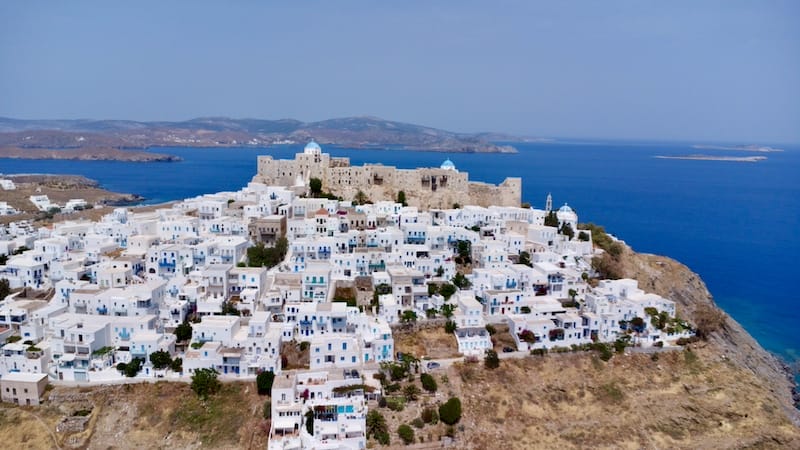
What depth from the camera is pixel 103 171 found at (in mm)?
114375

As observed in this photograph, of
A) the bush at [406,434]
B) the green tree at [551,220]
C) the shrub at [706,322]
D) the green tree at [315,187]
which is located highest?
the green tree at [315,187]

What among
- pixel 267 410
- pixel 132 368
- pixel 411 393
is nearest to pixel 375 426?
pixel 411 393

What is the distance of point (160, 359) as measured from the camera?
24844 mm

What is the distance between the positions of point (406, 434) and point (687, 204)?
76.1 meters

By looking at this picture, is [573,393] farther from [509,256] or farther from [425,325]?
[509,256]

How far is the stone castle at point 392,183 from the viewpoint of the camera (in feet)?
147

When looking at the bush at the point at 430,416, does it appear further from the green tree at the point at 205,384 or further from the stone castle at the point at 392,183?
the stone castle at the point at 392,183

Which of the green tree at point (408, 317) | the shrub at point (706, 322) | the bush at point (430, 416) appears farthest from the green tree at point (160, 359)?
the shrub at point (706, 322)

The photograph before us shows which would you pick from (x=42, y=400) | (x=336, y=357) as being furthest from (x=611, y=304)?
(x=42, y=400)

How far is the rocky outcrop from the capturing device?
1208 inches

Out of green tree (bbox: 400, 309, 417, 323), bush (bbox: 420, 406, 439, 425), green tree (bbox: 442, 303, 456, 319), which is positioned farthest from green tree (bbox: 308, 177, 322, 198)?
bush (bbox: 420, 406, 439, 425)

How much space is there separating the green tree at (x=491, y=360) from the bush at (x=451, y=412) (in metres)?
3.29

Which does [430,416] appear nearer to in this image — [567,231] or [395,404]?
[395,404]

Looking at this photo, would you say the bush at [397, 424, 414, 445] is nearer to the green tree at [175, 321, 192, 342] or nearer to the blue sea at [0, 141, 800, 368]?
the green tree at [175, 321, 192, 342]
